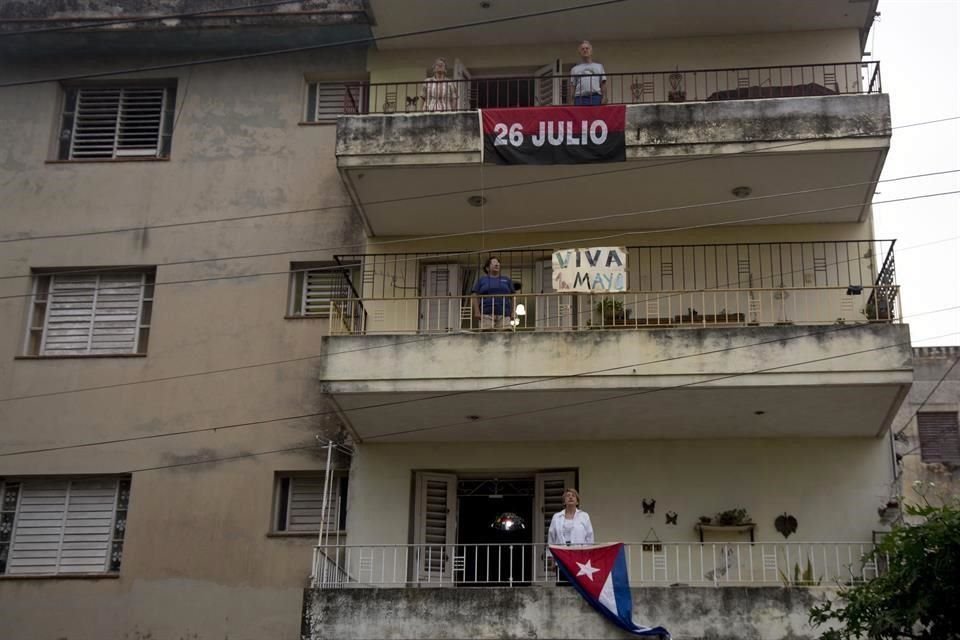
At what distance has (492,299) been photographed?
682 inches

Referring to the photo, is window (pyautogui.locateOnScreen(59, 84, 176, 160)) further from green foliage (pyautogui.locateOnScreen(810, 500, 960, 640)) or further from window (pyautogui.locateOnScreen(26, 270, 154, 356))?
green foliage (pyautogui.locateOnScreen(810, 500, 960, 640))

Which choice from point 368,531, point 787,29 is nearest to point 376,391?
point 368,531

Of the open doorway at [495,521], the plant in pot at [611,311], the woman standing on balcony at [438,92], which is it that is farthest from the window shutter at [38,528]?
the plant in pot at [611,311]

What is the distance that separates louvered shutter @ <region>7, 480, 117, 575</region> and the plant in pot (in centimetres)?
772

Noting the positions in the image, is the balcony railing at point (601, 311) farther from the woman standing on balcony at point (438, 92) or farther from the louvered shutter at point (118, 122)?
the louvered shutter at point (118, 122)

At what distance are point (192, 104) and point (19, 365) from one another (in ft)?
16.6

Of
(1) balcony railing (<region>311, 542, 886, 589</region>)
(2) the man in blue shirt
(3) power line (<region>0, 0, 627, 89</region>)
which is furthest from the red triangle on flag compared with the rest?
(3) power line (<region>0, 0, 627, 89</region>)

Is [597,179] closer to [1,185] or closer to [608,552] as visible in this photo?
[608,552]

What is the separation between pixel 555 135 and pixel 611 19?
3.11 meters

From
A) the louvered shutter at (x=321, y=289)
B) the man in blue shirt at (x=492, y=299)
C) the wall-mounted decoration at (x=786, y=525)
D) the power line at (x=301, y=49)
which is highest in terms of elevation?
the power line at (x=301, y=49)

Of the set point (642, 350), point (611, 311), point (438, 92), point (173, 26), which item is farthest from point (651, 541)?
point (173, 26)

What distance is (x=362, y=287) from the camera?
1902 centimetres

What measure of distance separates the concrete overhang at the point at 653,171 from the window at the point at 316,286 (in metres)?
1.07

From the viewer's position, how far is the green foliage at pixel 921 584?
39.9 feet
